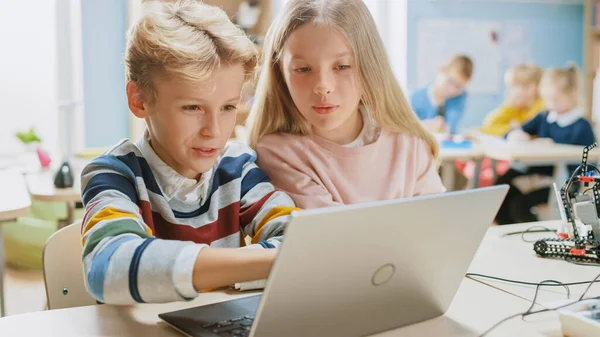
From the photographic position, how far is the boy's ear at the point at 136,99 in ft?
3.98

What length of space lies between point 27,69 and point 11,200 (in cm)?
246

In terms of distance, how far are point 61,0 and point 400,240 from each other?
3.82 meters

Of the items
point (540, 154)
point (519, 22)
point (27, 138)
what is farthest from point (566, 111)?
point (27, 138)

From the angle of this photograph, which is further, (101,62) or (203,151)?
(101,62)

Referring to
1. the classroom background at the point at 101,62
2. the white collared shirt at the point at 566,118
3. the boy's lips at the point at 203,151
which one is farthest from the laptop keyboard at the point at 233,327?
the white collared shirt at the point at 566,118

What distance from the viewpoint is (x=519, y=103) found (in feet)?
17.3

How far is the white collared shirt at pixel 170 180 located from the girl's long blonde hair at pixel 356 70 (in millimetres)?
266

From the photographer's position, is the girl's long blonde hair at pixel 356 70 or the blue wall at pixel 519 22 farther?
the blue wall at pixel 519 22

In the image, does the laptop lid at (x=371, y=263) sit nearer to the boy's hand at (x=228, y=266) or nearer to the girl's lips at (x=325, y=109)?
the boy's hand at (x=228, y=266)

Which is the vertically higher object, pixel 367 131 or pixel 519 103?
pixel 367 131

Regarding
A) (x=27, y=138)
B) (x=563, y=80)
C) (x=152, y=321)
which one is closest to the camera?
(x=152, y=321)

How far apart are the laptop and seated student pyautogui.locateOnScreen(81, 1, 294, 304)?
14cm

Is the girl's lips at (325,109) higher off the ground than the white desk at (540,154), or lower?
higher

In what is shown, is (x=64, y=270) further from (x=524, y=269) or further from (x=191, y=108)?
(x=524, y=269)
